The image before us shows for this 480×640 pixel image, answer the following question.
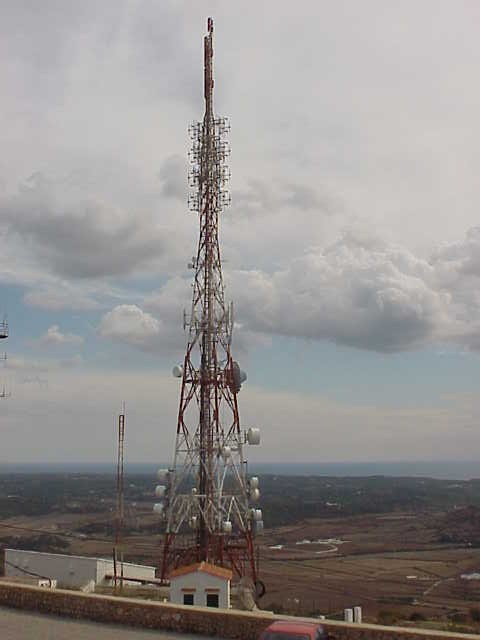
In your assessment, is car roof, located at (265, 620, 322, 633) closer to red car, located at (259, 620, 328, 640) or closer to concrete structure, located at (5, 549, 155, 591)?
red car, located at (259, 620, 328, 640)

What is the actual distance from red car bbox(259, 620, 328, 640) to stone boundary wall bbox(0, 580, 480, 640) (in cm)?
87

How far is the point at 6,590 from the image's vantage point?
14.7m

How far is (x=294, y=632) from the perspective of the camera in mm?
10172

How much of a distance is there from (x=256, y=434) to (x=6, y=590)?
11.0 metres

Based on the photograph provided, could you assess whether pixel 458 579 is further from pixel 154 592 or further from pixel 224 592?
pixel 224 592

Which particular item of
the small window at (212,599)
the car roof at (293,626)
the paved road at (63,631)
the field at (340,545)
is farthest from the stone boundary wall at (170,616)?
the field at (340,545)

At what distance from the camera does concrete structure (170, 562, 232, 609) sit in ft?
56.1

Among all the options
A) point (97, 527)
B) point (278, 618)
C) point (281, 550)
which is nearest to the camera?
point (278, 618)

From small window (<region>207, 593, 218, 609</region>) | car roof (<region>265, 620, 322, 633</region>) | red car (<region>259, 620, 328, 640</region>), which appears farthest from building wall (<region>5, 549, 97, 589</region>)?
red car (<region>259, 620, 328, 640</region>)

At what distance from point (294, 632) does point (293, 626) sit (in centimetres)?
28

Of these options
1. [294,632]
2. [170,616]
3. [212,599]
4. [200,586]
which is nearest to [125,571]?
[200,586]

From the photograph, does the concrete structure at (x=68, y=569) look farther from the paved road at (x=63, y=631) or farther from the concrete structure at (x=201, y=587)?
the paved road at (x=63, y=631)

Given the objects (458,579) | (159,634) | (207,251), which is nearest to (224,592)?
(159,634)

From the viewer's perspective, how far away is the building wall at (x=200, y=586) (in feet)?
56.1
